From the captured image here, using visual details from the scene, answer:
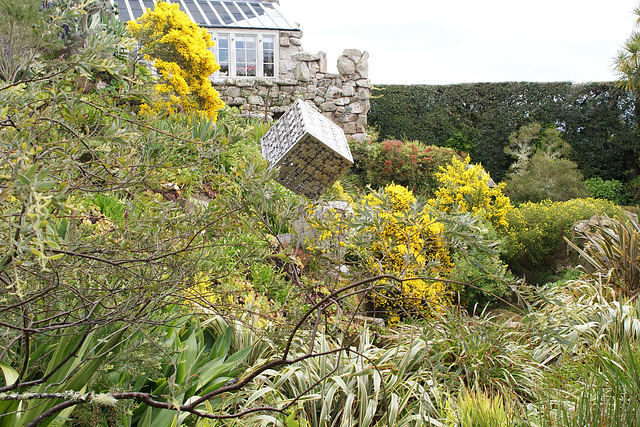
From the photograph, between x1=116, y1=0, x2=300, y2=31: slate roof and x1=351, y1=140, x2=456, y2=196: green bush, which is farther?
x1=116, y1=0, x2=300, y2=31: slate roof

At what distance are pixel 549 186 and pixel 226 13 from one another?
33.0 ft

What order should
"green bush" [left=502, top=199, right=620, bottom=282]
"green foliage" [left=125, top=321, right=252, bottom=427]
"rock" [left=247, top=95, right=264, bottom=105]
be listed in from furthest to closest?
"rock" [left=247, top=95, right=264, bottom=105]
"green bush" [left=502, top=199, right=620, bottom=282]
"green foliage" [left=125, top=321, right=252, bottom=427]

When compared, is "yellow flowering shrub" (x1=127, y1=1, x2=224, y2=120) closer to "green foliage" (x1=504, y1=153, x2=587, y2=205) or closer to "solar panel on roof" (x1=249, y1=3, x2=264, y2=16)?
"solar panel on roof" (x1=249, y1=3, x2=264, y2=16)

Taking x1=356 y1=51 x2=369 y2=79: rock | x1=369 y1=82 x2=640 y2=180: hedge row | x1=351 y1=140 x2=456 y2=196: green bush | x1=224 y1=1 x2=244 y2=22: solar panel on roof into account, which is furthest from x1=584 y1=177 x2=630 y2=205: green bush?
x1=224 y1=1 x2=244 y2=22: solar panel on roof

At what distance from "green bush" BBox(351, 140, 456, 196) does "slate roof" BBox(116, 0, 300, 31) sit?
4679 millimetres

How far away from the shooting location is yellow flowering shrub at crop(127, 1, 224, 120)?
7426 millimetres

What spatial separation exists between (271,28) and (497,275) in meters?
12.8

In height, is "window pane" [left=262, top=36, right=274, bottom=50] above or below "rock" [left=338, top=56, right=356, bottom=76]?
above

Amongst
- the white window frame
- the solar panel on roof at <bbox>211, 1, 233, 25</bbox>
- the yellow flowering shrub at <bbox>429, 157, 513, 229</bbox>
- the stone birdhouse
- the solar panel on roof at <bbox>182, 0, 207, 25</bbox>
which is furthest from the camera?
the solar panel on roof at <bbox>211, 1, 233, 25</bbox>

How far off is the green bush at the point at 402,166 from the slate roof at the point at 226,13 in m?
4.68

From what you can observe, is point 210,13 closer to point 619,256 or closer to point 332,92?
point 332,92

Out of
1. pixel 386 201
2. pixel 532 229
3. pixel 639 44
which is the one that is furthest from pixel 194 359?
pixel 639 44

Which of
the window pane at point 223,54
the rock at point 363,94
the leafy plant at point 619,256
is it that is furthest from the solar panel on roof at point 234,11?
the leafy plant at point 619,256

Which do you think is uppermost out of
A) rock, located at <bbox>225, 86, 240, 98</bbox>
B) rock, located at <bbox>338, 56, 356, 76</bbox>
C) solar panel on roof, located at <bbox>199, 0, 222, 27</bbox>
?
solar panel on roof, located at <bbox>199, 0, 222, 27</bbox>
